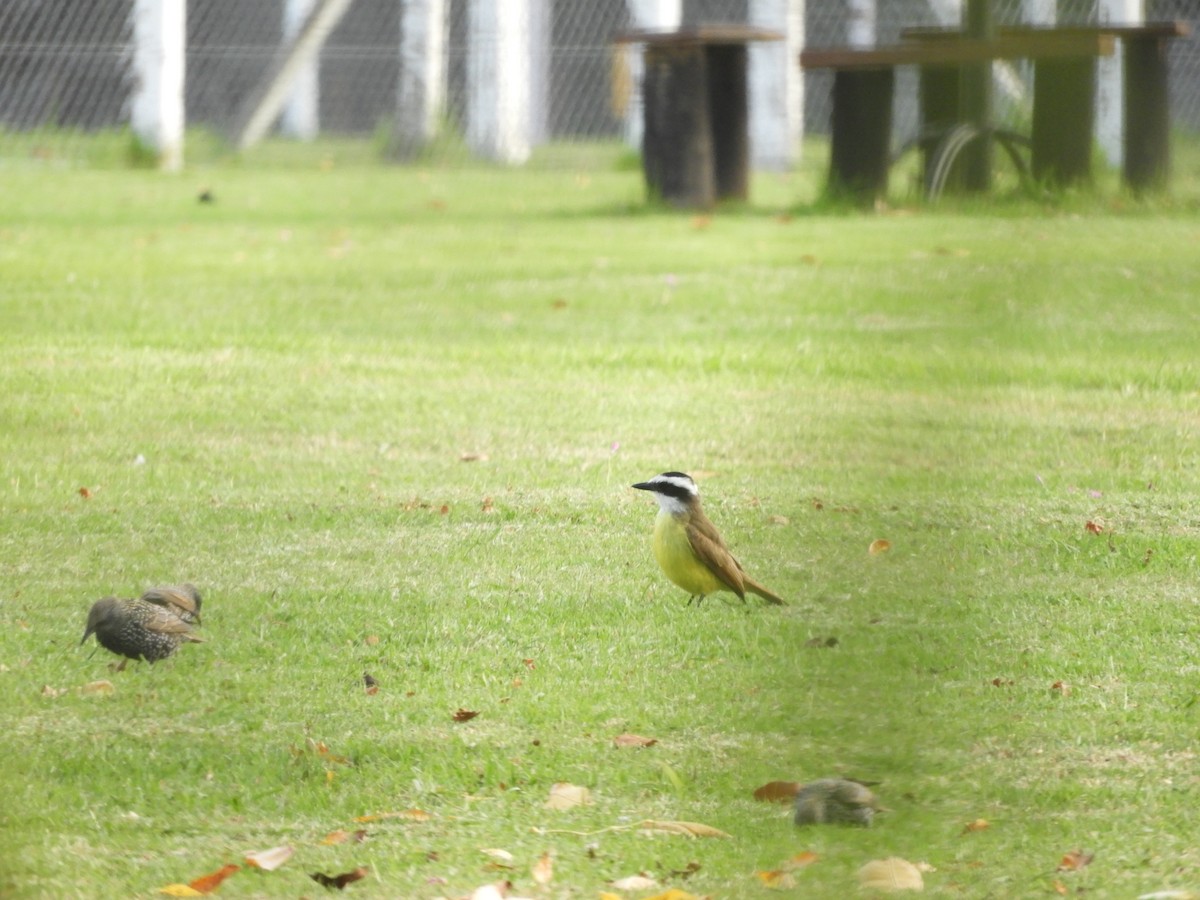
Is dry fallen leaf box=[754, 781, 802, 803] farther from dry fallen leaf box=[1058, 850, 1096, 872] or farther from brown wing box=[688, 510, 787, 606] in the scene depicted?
brown wing box=[688, 510, 787, 606]

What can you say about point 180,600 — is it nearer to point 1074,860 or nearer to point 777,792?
point 777,792

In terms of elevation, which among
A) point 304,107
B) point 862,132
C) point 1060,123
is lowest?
point 862,132

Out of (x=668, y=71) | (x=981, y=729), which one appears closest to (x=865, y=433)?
(x=981, y=729)

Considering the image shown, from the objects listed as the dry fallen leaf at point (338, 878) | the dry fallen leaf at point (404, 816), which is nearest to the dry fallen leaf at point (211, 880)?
the dry fallen leaf at point (338, 878)

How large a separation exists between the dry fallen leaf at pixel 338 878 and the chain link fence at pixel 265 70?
43.3 ft

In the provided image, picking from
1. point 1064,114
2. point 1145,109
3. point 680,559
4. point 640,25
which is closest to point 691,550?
point 680,559

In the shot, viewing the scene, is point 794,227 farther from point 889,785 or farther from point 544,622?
point 889,785

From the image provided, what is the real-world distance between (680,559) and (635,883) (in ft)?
5.32

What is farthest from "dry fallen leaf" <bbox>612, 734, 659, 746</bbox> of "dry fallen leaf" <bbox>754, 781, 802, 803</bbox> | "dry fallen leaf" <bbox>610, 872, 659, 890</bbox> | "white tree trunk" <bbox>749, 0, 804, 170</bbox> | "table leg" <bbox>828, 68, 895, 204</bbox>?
"white tree trunk" <bbox>749, 0, 804, 170</bbox>

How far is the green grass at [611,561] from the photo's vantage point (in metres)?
2.65

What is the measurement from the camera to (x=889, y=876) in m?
2.27

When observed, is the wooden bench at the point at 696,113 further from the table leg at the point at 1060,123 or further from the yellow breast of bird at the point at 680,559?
the table leg at the point at 1060,123

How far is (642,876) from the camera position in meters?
2.93

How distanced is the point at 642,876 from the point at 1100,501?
297cm
